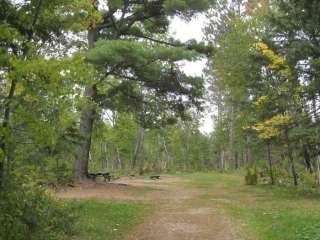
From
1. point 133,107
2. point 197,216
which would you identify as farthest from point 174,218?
point 133,107

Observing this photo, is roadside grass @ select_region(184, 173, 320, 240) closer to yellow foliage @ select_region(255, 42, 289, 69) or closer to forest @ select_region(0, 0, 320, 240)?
forest @ select_region(0, 0, 320, 240)

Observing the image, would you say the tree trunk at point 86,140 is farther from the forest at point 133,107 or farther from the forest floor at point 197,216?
the forest floor at point 197,216

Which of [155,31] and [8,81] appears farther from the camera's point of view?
[155,31]

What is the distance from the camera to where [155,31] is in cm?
2253

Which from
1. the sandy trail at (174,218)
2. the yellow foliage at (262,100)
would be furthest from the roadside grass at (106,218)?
the yellow foliage at (262,100)

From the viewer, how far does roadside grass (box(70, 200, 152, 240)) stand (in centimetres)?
943

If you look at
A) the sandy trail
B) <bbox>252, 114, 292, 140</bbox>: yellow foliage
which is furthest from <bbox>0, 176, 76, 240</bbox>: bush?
<bbox>252, 114, 292, 140</bbox>: yellow foliage

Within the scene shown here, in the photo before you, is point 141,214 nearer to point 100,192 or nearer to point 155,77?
point 100,192

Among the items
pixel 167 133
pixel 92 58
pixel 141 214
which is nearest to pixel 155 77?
pixel 92 58

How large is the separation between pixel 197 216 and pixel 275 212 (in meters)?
2.25

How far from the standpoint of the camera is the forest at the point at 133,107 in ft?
18.8

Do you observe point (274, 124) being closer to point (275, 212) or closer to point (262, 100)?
point (262, 100)

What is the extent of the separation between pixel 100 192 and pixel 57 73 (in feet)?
41.6

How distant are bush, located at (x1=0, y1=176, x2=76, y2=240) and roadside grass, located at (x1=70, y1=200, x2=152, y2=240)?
1.31 m
